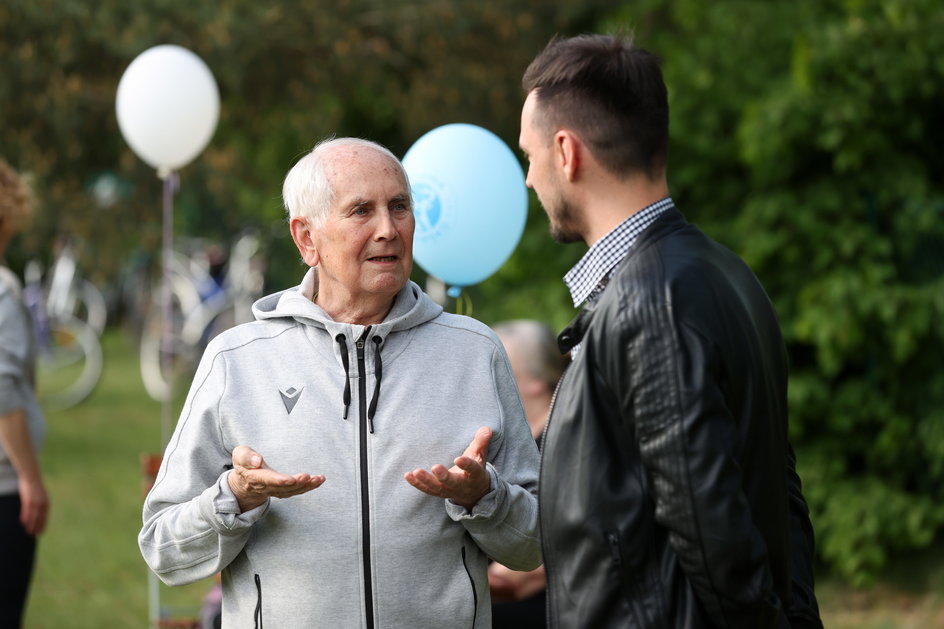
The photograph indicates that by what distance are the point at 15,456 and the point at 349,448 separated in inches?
90.4

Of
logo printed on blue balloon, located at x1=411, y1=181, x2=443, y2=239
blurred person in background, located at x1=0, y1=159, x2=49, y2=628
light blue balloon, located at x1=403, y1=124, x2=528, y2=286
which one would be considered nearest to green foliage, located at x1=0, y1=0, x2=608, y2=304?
blurred person in background, located at x1=0, y1=159, x2=49, y2=628

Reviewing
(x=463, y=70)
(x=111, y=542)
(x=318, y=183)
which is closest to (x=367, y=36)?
(x=463, y=70)

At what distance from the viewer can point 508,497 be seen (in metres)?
2.46

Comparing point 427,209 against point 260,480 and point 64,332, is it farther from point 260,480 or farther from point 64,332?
point 64,332

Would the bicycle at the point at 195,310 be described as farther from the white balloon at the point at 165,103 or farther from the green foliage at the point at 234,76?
the white balloon at the point at 165,103

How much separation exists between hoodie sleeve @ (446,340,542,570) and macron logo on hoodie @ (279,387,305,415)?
1.25 feet

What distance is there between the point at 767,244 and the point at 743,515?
14.8 feet

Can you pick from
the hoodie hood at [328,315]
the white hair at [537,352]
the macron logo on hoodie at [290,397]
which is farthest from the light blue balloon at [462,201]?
the macron logo on hoodie at [290,397]

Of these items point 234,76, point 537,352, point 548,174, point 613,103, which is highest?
point 234,76

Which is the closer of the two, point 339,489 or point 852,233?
point 339,489

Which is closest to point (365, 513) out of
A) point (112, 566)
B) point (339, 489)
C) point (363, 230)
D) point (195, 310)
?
point (339, 489)

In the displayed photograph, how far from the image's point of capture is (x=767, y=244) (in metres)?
6.31

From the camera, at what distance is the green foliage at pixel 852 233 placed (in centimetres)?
598

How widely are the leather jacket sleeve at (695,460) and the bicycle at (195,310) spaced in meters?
11.3
